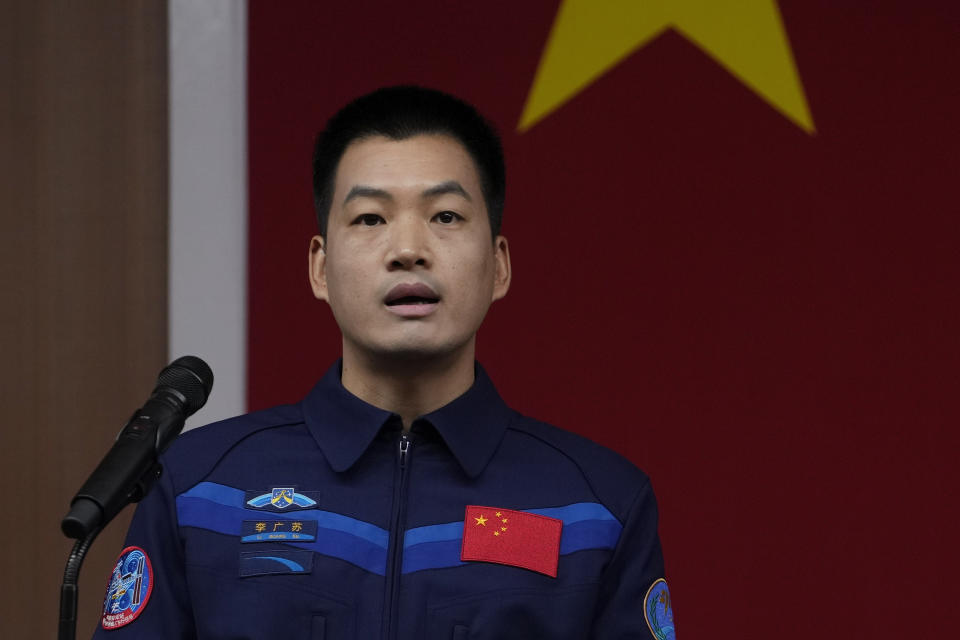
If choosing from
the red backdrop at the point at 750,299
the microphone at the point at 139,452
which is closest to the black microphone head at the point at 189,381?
the microphone at the point at 139,452

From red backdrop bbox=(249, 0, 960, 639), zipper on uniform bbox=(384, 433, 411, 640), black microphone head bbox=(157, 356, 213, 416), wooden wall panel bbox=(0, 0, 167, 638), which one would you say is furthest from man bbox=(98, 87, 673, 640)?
wooden wall panel bbox=(0, 0, 167, 638)

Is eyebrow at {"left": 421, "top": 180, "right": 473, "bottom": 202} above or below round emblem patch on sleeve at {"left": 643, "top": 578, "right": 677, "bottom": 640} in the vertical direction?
above

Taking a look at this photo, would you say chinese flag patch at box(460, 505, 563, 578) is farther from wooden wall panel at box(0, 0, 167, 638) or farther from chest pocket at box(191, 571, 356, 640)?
wooden wall panel at box(0, 0, 167, 638)

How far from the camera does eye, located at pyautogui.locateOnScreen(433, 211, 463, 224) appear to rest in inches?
54.3

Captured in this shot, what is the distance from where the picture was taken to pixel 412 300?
132cm

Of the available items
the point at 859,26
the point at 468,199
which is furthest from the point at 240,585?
the point at 859,26

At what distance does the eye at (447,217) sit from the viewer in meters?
1.38

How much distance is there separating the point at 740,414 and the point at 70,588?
4.19 feet

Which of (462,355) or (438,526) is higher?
(462,355)

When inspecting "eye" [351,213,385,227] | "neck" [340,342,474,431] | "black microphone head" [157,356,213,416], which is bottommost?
"black microphone head" [157,356,213,416]

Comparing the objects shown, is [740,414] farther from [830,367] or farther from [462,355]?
[462,355]

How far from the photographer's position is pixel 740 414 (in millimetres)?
1972

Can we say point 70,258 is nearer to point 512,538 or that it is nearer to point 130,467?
point 512,538

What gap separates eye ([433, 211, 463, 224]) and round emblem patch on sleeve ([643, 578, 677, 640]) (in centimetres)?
46
